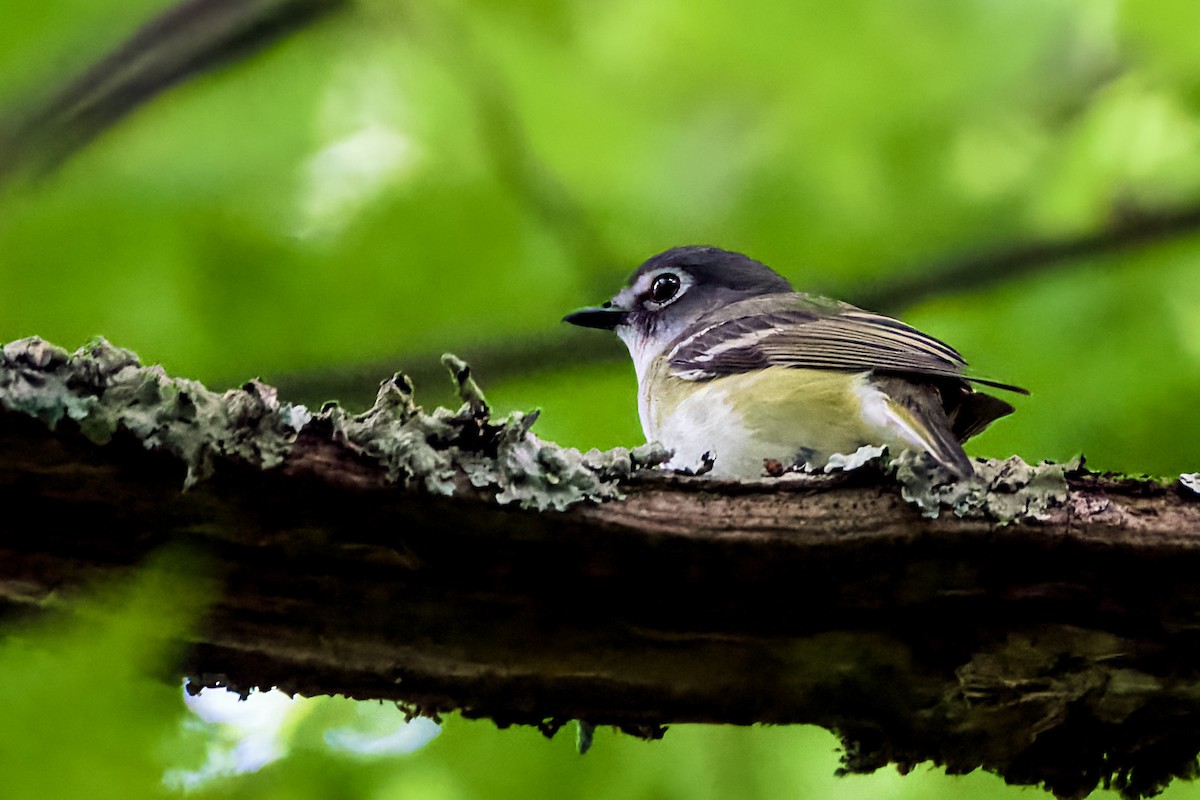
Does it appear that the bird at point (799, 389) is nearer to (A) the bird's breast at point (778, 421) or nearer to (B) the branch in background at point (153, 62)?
(A) the bird's breast at point (778, 421)

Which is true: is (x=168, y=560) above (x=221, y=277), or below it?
below

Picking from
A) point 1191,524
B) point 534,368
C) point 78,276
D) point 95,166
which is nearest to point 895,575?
point 1191,524

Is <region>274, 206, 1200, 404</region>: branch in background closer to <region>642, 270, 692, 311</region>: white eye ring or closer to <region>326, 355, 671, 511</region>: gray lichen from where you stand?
<region>642, 270, 692, 311</region>: white eye ring

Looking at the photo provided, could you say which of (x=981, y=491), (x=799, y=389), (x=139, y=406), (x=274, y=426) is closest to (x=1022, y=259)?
(x=799, y=389)

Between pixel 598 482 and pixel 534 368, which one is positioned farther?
pixel 534 368

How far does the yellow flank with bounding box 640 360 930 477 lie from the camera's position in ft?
11.2

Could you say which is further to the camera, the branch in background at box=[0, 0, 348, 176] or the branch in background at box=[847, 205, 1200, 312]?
the branch in background at box=[847, 205, 1200, 312]

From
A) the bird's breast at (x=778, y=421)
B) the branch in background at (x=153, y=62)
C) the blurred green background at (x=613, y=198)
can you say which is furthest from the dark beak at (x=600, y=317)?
the branch in background at (x=153, y=62)

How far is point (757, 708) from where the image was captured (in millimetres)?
2322

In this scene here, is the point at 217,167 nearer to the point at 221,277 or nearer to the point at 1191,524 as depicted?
the point at 221,277

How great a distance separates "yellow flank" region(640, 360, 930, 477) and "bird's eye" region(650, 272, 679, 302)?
1.28 meters

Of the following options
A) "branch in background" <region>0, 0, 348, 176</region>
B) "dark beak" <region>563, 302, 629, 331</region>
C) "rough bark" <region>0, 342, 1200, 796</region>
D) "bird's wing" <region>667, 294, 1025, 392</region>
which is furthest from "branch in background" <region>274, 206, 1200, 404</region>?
"rough bark" <region>0, 342, 1200, 796</region>

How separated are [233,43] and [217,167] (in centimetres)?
81

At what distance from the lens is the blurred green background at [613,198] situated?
4.00 meters
